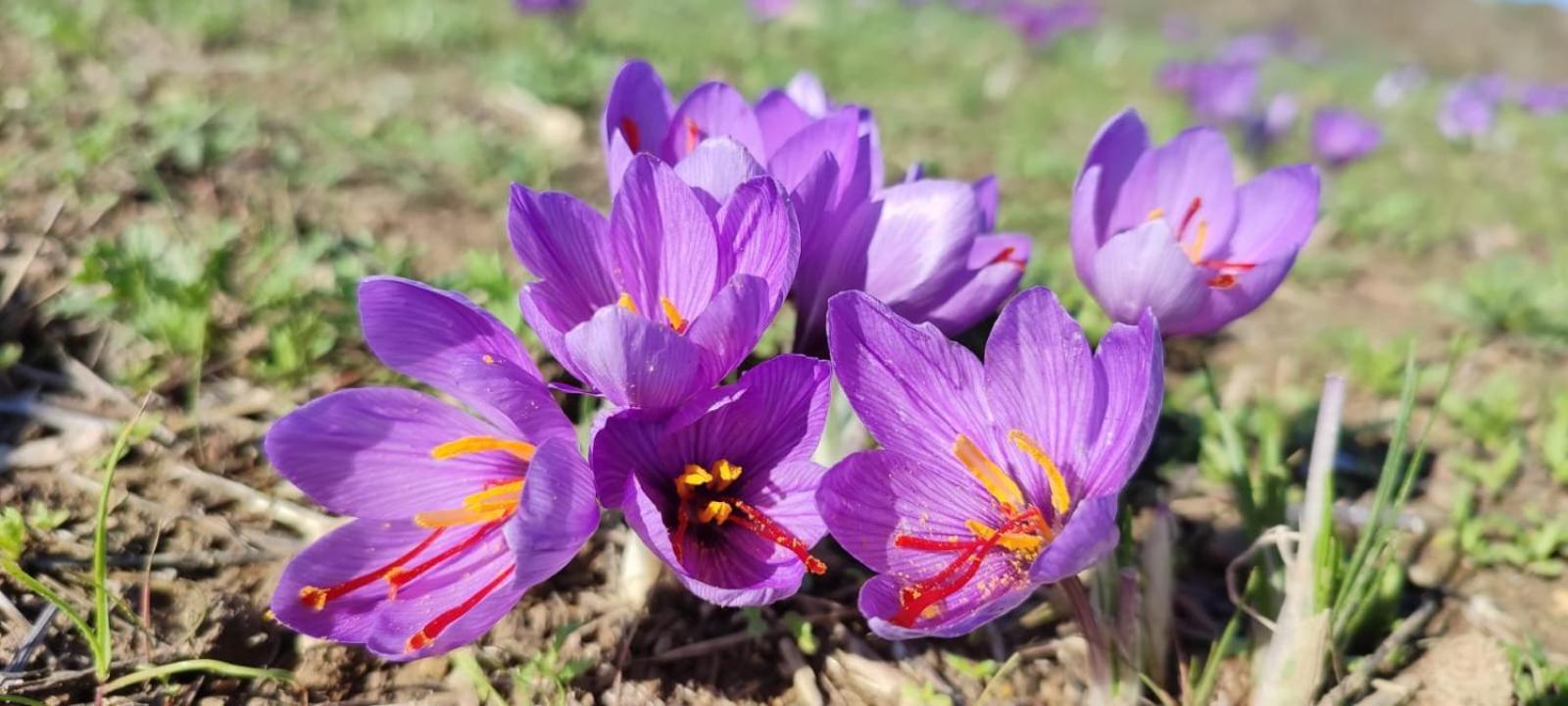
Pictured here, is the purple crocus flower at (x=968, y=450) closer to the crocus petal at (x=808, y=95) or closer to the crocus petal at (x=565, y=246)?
the crocus petal at (x=565, y=246)

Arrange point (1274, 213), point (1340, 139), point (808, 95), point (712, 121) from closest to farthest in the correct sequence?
point (712, 121), point (1274, 213), point (808, 95), point (1340, 139)

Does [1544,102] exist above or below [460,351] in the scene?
below

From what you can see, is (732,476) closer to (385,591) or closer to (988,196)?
(385,591)

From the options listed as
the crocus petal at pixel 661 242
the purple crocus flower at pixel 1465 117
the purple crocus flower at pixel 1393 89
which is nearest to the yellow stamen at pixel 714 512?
the crocus petal at pixel 661 242

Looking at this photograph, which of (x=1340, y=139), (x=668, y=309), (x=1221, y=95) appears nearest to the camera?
(x=668, y=309)

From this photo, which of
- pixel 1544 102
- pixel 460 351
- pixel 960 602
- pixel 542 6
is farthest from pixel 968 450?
pixel 1544 102

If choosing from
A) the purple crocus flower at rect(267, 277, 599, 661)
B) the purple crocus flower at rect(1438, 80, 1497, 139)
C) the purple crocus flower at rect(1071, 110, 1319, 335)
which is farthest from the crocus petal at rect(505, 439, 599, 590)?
the purple crocus flower at rect(1438, 80, 1497, 139)

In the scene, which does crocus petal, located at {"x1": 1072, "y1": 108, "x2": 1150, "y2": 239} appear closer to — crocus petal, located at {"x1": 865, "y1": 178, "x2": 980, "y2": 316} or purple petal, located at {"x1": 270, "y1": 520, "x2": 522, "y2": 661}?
crocus petal, located at {"x1": 865, "y1": 178, "x2": 980, "y2": 316}
